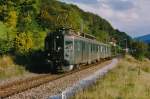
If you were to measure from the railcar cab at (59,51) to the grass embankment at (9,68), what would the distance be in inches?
88.4

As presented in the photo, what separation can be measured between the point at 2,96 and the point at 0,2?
23.1 meters

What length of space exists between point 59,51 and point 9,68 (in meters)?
3.70

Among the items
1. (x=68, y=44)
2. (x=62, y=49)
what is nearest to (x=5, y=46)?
(x=62, y=49)

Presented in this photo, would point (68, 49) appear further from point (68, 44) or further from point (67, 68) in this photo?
point (67, 68)

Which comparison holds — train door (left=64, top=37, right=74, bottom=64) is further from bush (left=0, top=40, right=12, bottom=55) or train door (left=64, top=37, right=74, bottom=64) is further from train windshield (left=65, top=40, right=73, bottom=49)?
bush (left=0, top=40, right=12, bottom=55)

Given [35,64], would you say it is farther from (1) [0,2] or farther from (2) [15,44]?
(1) [0,2]

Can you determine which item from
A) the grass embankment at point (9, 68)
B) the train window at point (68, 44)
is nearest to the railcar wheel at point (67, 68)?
the train window at point (68, 44)

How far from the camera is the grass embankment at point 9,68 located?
99.8 ft

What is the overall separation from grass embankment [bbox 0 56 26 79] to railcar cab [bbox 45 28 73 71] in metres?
2.25

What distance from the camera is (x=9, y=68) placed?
1313 inches

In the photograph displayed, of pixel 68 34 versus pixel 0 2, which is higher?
pixel 0 2

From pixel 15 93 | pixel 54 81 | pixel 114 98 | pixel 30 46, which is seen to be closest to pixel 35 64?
pixel 30 46

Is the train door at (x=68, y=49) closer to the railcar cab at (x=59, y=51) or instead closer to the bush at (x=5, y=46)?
the railcar cab at (x=59, y=51)

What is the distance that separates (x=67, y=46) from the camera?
34.4 metres
